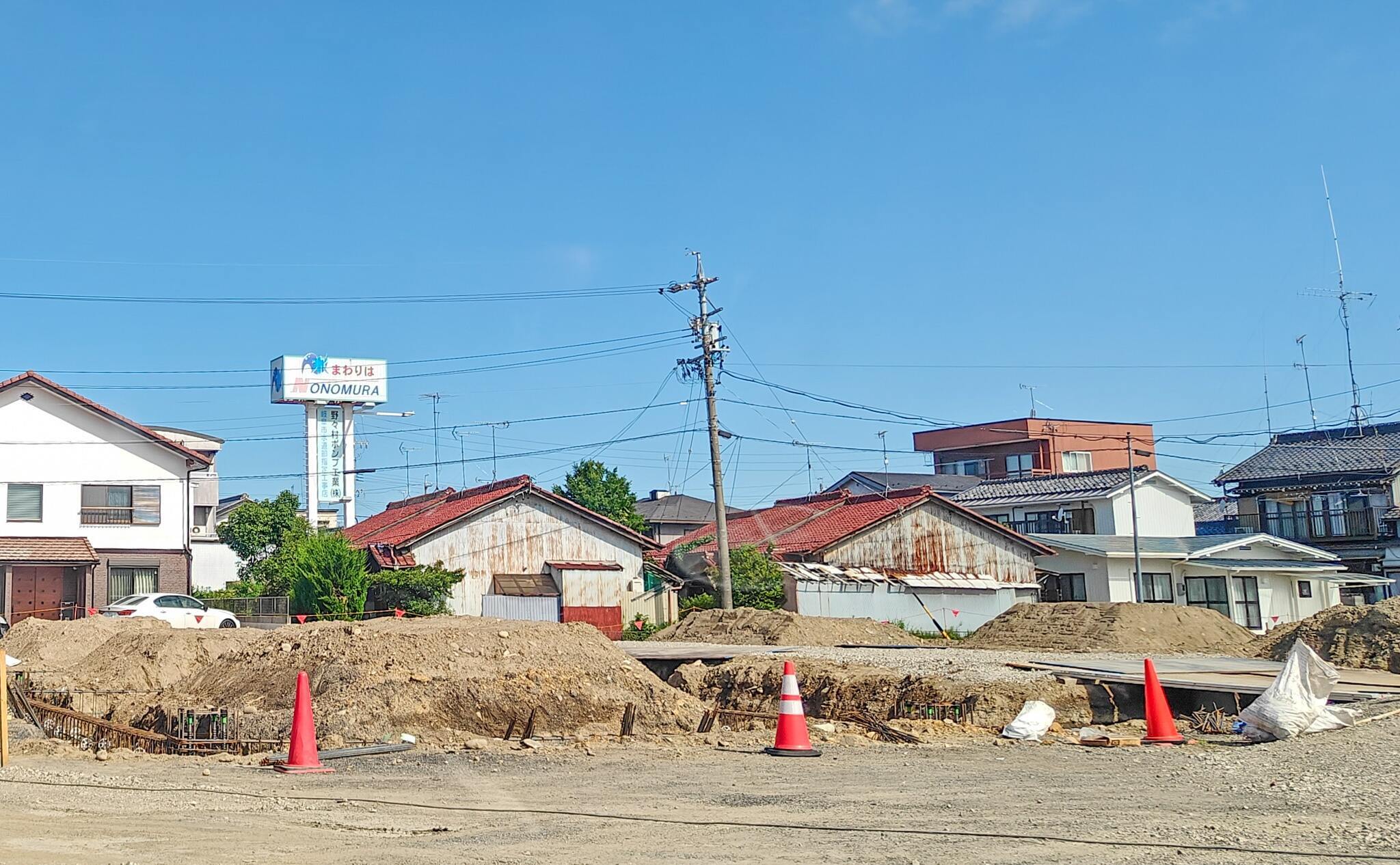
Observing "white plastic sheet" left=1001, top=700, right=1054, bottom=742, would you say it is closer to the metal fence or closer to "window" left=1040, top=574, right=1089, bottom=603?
the metal fence

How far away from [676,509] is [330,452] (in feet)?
71.6

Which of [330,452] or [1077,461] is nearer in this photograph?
[1077,461]

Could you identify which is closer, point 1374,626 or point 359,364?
point 1374,626

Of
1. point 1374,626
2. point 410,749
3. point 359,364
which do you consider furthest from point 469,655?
point 359,364

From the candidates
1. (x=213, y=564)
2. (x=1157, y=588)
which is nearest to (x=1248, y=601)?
(x=1157, y=588)

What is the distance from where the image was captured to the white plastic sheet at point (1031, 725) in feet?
47.3

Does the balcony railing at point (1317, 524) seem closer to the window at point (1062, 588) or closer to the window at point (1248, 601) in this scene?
the window at point (1248, 601)

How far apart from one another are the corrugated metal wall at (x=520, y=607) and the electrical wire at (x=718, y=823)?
1219 inches

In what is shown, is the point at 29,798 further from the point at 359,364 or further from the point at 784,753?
the point at 359,364

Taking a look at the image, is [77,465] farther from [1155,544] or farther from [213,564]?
[1155,544]

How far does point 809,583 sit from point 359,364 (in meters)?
46.4

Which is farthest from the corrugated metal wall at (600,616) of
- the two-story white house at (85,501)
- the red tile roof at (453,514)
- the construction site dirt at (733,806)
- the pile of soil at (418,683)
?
the construction site dirt at (733,806)

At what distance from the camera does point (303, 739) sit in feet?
39.5

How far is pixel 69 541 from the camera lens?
4288cm
